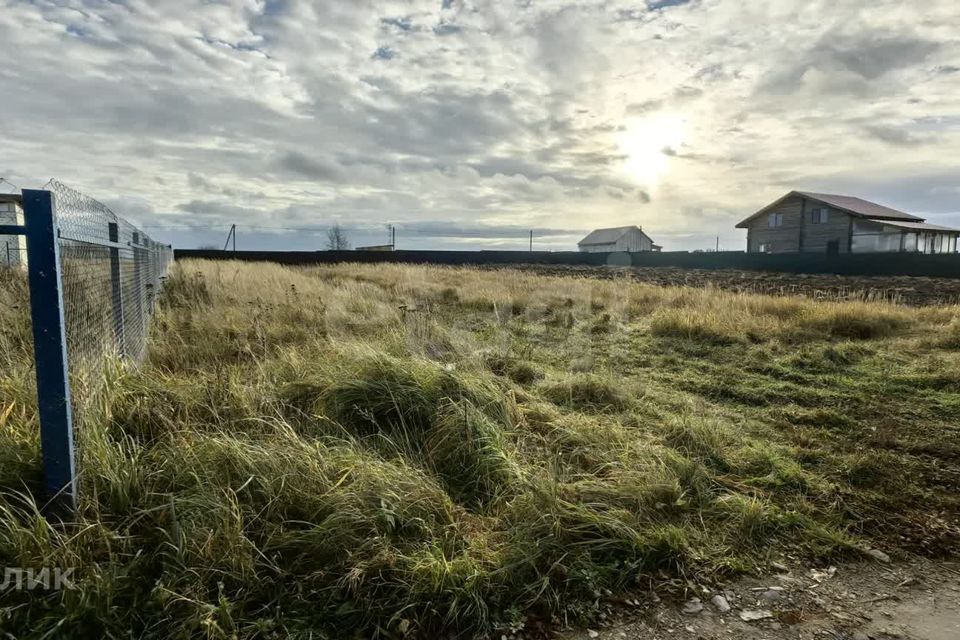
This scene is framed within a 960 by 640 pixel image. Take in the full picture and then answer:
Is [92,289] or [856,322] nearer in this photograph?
[92,289]

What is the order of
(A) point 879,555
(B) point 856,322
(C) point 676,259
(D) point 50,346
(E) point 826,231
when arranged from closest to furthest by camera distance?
(D) point 50,346 < (A) point 879,555 < (B) point 856,322 < (C) point 676,259 < (E) point 826,231

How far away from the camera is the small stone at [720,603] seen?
2.15 m

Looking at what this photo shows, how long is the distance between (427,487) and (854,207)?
42.1 metres

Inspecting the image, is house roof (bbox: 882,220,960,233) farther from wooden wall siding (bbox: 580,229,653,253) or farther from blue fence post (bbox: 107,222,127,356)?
blue fence post (bbox: 107,222,127,356)

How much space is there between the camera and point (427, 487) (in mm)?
2670

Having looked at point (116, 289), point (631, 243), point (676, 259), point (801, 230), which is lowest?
point (116, 289)

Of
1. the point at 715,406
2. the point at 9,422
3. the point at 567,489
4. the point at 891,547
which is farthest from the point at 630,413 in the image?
the point at 9,422

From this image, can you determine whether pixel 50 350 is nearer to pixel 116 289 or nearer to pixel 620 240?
pixel 116 289

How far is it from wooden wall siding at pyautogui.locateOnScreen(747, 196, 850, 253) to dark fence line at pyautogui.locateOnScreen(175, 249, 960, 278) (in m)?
8.57

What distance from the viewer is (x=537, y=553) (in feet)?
7.73

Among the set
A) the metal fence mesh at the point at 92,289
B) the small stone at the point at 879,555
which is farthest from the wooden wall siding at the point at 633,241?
the small stone at the point at 879,555

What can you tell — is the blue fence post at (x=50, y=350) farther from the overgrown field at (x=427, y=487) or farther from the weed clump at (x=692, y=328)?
the weed clump at (x=692, y=328)

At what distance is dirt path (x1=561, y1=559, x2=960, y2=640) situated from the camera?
2008mm

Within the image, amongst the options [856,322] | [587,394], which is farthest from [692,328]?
[587,394]
